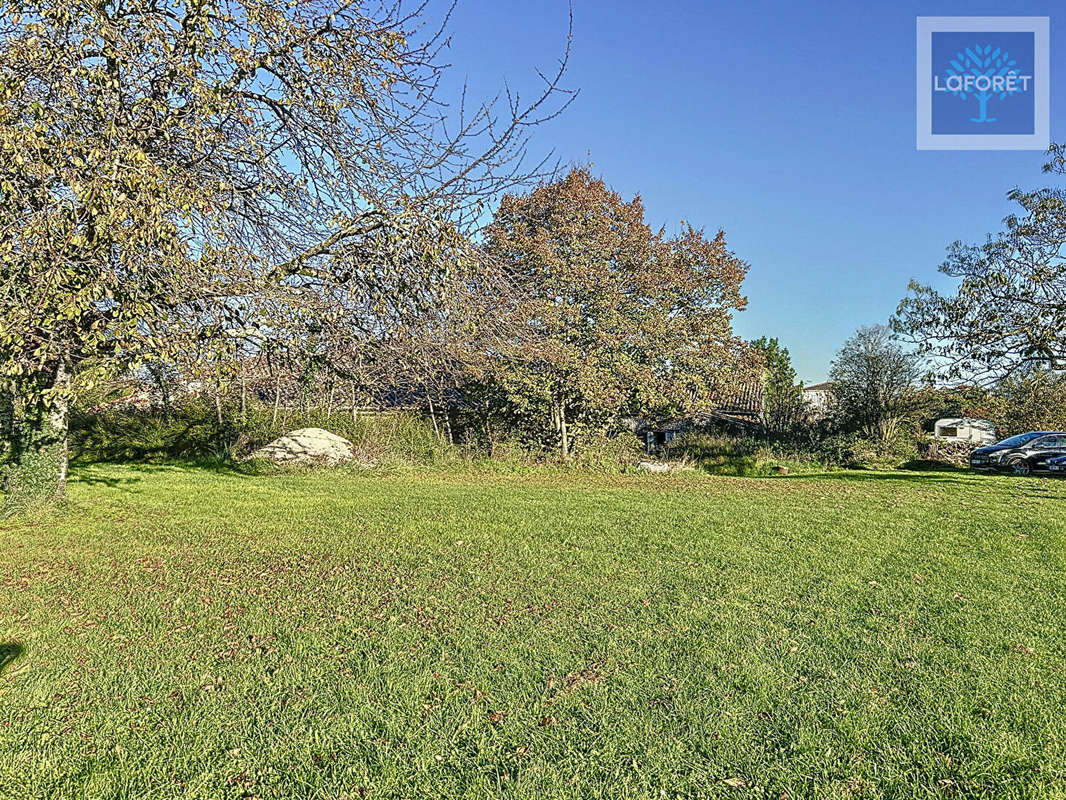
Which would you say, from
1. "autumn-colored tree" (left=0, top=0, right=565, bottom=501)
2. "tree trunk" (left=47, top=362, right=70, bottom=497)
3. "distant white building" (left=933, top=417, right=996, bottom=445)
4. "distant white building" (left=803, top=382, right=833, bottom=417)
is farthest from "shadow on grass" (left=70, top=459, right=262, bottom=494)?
"distant white building" (left=933, top=417, right=996, bottom=445)

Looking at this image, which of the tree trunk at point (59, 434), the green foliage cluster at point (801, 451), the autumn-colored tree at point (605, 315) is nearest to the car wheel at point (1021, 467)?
the green foliage cluster at point (801, 451)

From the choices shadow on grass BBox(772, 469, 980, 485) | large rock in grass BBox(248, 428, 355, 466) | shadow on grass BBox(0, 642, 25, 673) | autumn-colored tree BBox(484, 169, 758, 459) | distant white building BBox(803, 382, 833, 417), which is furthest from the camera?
distant white building BBox(803, 382, 833, 417)

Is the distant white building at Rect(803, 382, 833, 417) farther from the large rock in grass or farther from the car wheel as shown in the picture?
the large rock in grass

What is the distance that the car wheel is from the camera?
17.8m

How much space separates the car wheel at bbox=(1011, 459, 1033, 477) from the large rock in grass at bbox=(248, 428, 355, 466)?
18788mm

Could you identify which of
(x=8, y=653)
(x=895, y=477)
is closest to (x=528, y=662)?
(x=8, y=653)

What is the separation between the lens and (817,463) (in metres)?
20.9

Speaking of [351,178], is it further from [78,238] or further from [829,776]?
[829,776]

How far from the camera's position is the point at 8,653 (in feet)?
13.0

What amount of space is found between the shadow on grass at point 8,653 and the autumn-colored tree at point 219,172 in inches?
72.7

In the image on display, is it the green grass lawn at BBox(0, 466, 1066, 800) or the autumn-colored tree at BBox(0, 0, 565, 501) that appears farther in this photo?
the autumn-colored tree at BBox(0, 0, 565, 501)

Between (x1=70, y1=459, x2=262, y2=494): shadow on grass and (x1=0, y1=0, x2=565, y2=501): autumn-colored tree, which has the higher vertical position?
(x1=0, y1=0, x2=565, y2=501): autumn-colored tree

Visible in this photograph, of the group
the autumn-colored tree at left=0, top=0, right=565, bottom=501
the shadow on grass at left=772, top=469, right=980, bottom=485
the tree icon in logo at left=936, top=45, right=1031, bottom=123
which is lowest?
the shadow on grass at left=772, top=469, right=980, bottom=485

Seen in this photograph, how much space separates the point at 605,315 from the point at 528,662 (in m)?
14.5
